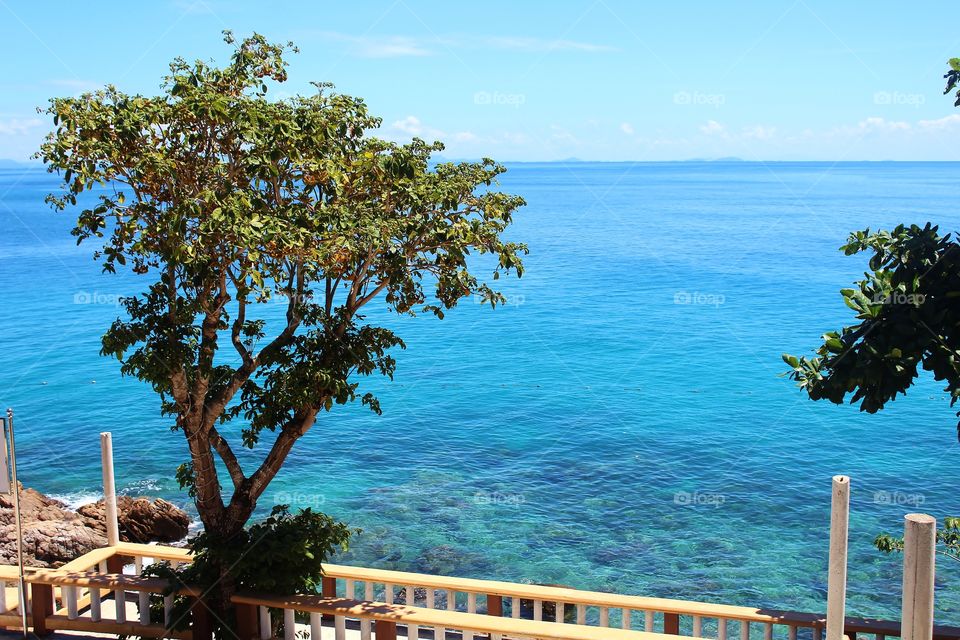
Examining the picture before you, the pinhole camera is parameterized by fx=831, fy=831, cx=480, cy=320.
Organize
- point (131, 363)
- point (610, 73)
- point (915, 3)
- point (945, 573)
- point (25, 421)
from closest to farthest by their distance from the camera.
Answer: point (131, 363), point (945, 573), point (25, 421), point (915, 3), point (610, 73)

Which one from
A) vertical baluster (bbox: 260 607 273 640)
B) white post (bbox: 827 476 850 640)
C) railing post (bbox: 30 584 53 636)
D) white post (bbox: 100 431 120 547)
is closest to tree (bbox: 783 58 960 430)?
white post (bbox: 827 476 850 640)

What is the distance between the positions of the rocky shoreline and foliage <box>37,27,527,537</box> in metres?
7.62

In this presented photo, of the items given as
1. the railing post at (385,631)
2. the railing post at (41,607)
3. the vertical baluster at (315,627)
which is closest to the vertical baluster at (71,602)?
the railing post at (41,607)

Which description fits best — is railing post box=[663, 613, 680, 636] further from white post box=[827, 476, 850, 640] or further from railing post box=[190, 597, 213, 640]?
railing post box=[190, 597, 213, 640]

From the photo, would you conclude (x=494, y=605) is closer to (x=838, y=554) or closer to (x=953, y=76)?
(x=838, y=554)

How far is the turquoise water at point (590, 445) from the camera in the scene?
1553cm

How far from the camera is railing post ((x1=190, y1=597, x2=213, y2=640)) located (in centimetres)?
703

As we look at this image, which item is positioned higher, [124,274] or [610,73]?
[610,73]

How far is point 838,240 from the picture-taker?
6931cm

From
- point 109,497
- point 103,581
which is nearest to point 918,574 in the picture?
point 103,581

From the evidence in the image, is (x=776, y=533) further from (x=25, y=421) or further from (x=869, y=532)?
(x=25, y=421)

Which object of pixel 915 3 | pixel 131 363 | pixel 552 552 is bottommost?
pixel 552 552

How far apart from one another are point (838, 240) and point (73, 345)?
58.5 meters

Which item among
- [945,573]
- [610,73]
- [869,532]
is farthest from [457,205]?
[610,73]
